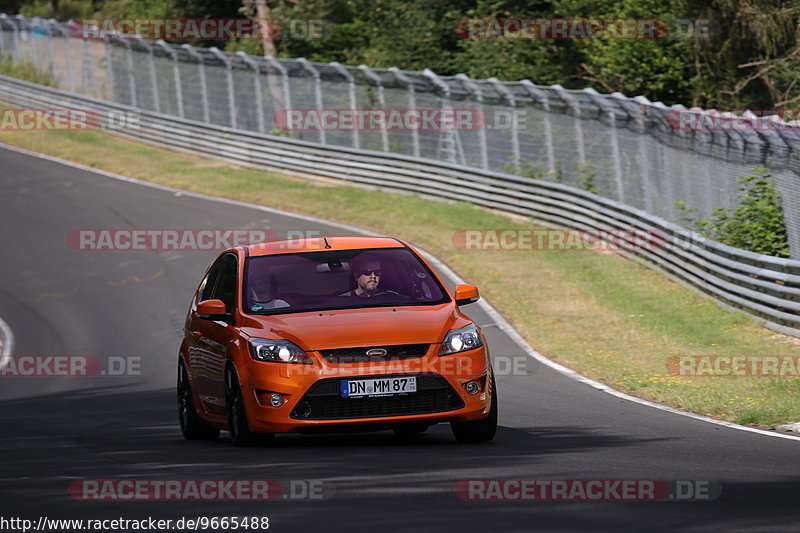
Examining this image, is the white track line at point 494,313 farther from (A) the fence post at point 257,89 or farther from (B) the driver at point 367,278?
(A) the fence post at point 257,89

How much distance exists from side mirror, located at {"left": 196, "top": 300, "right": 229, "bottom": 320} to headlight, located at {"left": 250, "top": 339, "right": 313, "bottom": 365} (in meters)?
0.65

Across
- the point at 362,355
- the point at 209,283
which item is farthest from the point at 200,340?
the point at 362,355

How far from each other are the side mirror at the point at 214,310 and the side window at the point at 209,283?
3.19 feet

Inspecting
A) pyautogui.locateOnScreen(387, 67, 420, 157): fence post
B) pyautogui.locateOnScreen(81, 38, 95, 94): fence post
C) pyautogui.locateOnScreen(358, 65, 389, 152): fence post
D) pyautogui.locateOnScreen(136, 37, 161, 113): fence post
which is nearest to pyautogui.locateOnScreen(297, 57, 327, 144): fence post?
pyautogui.locateOnScreen(358, 65, 389, 152): fence post

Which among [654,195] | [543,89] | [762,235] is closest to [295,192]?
[543,89]

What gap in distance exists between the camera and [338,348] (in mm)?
9594

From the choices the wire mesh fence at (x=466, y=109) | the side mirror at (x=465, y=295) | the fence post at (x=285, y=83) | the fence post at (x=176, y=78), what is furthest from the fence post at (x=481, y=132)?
the side mirror at (x=465, y=295)

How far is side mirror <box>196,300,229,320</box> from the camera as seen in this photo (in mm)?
10398

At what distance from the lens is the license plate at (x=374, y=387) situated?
31.4ft

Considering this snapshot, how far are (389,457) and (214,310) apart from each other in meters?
2.05

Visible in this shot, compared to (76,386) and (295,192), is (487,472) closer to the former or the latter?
(76,386)

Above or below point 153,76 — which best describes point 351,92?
above

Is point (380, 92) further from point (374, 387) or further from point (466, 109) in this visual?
point (374, 387)

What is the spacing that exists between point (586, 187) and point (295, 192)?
940 centimetres
